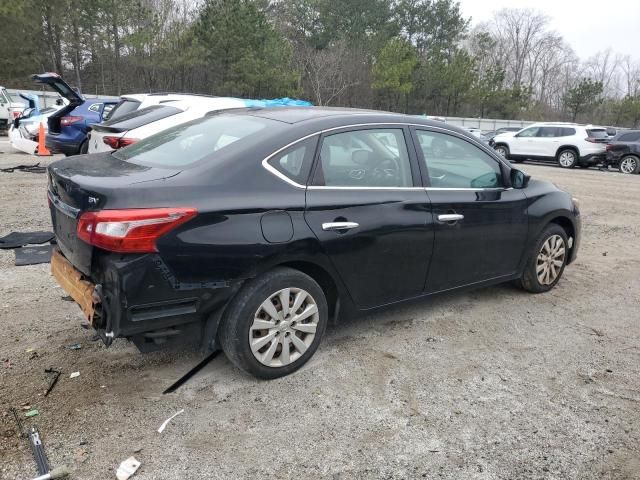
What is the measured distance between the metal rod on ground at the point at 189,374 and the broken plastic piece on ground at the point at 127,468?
23.6 inches

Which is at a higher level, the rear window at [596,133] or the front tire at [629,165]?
the rear window at [596,133]

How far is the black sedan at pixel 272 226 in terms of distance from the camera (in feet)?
9.04

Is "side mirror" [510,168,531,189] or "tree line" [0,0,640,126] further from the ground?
"tree line" [0,0,640,126]

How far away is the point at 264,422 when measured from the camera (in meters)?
2.88

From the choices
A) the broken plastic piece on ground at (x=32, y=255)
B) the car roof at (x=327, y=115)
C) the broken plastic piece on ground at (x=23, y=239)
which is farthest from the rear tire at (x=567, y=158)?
the broken plastic piece on ground at (x=32, y=255)

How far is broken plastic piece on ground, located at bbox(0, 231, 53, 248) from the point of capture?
579 cm

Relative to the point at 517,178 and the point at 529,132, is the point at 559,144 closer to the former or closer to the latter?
the point at 529,132

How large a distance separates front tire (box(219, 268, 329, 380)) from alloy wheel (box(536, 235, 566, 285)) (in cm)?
242

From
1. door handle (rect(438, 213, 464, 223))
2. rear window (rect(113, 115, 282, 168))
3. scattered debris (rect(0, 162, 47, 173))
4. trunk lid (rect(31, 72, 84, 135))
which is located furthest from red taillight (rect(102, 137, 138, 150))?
scattered debris (rect(0, 162, 47, 173))

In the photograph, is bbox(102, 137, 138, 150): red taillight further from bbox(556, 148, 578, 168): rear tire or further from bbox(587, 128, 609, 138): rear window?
bbox(587, 128, 609, 138): rear window

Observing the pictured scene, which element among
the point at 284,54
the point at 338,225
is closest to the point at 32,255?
the point at 338,225

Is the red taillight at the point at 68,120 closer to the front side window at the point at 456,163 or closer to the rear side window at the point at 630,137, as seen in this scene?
the front side window at the point at 456,163

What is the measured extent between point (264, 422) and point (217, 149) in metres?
1.61

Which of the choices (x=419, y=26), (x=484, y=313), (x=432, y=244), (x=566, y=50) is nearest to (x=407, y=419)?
(x=432, y=244)
